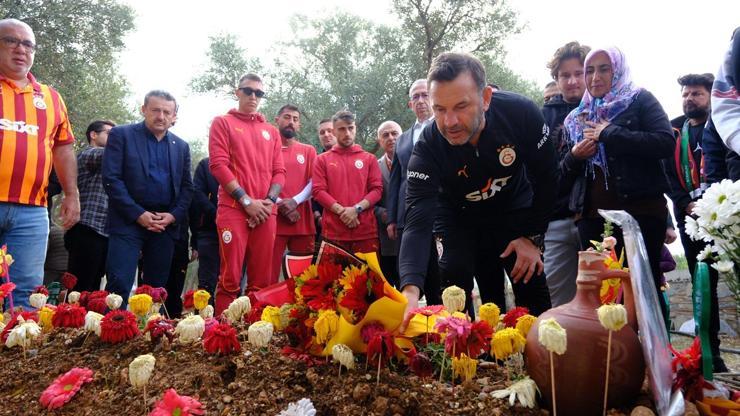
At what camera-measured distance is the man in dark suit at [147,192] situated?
4.48 m

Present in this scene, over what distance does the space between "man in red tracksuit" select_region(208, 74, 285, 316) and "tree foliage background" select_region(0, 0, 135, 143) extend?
924 cm

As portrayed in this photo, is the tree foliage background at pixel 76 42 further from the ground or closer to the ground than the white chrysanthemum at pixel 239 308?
further from the ground

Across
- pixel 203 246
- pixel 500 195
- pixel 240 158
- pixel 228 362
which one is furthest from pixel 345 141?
pixel 228 362

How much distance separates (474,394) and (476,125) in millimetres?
1400

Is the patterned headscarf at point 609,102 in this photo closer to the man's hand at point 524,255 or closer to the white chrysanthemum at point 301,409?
the man's hand at point 524,255

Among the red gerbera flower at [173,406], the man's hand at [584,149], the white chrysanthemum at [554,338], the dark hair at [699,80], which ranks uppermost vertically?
the dark hair at [699,80]

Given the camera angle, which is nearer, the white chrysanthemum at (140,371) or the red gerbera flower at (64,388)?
the white chrysanthemum at (140,371)

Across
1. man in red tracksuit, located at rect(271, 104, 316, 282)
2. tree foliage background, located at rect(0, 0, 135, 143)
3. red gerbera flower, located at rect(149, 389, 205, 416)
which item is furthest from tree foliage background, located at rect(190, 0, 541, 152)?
red gerbera flower, located at rect(149, 389, 205, 416)

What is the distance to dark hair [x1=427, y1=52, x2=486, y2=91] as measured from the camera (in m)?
2.55

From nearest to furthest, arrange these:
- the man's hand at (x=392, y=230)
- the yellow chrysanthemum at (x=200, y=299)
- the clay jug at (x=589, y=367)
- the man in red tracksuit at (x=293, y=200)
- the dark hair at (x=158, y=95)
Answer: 1. the clay jug at (x=589, y=367)
2. the yellow chrysanthemum at (x=200, y=299)
3. the dark hair at (x=158, y=95)
4. the man's hand at (x=392, y=230)
5. the man in red tracksuit at (x=293, y=200)

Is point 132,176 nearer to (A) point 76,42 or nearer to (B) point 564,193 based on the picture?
(B) point 564,193

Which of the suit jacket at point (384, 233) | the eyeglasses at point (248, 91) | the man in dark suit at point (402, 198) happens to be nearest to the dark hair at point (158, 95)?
the eyeglasses at point (248, 91)

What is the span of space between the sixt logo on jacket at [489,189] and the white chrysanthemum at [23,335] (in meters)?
2.52

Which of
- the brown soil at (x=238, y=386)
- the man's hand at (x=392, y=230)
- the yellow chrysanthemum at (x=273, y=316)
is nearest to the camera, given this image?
the brown soil at (x=238, y=386)
